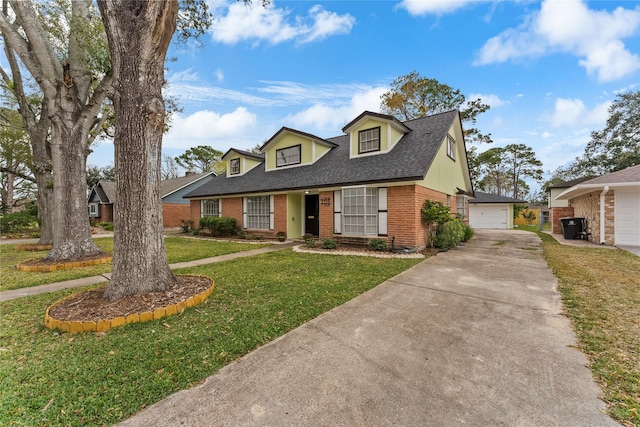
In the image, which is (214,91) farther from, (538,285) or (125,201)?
(538,285)

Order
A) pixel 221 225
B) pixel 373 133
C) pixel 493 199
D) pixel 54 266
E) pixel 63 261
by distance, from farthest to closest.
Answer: pixel 493 199 → pixel 221 225 → pixel 373 133 → pixel 63 261 → pixel 54 266

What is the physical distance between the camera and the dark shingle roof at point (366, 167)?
914cm

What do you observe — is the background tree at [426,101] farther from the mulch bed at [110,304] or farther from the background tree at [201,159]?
the background tree at [201,159]

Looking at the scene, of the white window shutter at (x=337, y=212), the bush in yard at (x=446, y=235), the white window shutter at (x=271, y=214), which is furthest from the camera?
the white window shutter at (x=271, y=214)

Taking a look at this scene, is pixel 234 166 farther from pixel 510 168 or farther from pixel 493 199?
pixel 510 168

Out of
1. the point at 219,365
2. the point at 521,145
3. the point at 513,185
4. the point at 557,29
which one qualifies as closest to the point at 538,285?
the point at 219,365

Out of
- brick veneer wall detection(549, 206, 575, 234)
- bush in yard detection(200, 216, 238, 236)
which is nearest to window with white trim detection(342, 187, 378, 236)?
bush in yard detection(200, 216, 238, 236)

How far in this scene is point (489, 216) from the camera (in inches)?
902

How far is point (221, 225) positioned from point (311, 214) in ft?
17.2

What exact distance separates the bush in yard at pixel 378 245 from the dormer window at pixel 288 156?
662 cm

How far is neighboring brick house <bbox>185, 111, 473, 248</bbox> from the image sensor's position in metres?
9.21

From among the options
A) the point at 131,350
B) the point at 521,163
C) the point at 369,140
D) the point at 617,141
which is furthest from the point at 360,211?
the point at 521,163

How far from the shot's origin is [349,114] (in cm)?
2172

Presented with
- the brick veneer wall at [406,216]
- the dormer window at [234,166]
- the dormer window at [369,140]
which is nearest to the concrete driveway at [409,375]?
the brick veneer wall at [406,216]
